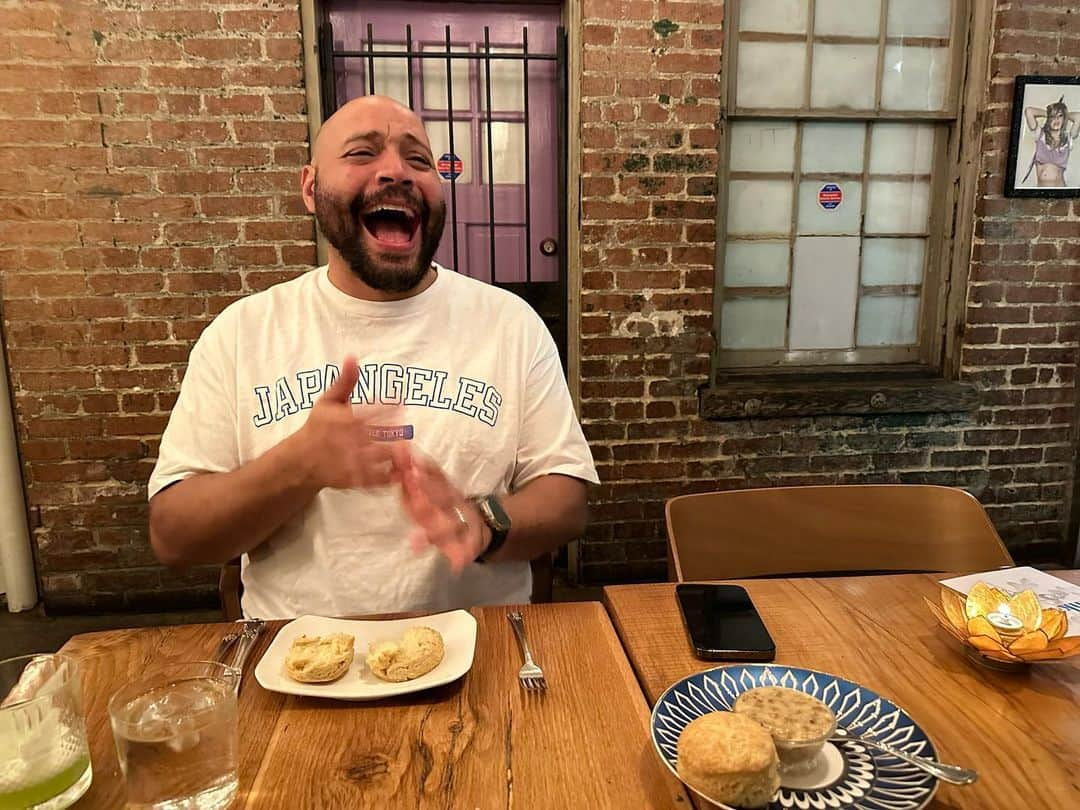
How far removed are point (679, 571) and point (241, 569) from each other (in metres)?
0.83

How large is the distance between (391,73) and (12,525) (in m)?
2.03

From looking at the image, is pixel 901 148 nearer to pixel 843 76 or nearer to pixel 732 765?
pixel 843 76

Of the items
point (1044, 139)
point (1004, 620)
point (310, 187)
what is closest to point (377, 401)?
point (310, 187)

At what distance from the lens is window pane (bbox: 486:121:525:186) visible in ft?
8.85

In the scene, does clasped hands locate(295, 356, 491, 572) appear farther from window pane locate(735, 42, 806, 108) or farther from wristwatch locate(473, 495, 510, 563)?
window pane locate(735, 42, 806, 108)

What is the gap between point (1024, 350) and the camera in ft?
9.27

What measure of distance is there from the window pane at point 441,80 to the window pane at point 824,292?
4.48ft

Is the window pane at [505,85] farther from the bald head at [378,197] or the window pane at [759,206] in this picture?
the bald head at [378,197]

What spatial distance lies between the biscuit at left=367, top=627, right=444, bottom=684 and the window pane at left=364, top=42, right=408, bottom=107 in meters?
2.17

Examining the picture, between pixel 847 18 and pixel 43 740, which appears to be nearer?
pixel 43 740

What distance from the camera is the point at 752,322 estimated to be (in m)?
2.89

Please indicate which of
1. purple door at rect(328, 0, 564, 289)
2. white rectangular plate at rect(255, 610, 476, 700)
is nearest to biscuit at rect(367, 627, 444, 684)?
white rectangular plate at rect(255, 610, 476, 700)

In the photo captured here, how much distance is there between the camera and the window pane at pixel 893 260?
2.90 meters

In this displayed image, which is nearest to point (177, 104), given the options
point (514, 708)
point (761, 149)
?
point (761, 149)
